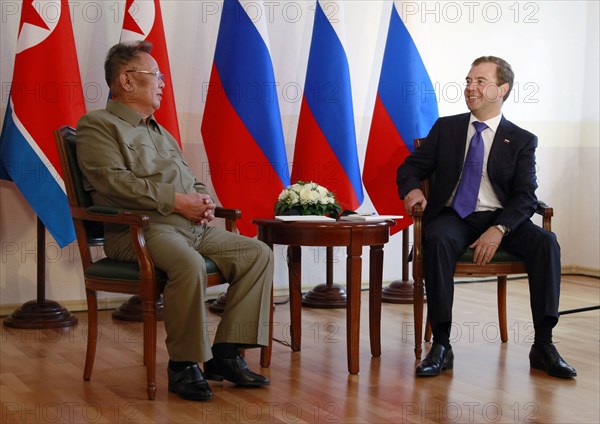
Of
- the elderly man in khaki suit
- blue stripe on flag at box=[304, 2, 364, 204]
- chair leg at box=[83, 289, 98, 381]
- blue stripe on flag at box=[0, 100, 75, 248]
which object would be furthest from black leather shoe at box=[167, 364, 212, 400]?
blue stripe on flag at box=[304, 2, 364, 204]

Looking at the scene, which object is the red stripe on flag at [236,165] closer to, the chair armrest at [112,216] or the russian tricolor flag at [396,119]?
the russian tricolor flag at [396,119]

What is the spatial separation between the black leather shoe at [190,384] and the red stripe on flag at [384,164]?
2020mm

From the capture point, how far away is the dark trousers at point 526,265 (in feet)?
11.2

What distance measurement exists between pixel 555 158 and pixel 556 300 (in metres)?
3.00

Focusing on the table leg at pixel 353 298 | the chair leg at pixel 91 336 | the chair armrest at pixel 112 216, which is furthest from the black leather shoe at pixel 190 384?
the table leg at pixel 353 298

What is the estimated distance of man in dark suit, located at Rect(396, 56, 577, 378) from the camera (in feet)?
11.2

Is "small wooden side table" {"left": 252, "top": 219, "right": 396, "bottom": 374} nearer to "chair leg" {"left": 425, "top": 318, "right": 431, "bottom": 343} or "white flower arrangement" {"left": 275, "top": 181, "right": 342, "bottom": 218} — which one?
"white flower arrangement" {"left": 275, "top": 181, "right": 342, "bottom": 218}

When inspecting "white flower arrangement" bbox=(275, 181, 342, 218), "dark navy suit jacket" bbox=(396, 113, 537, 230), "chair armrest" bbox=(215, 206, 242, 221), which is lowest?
→ "chair armrest" bbox=(215, 206, 242, 221)

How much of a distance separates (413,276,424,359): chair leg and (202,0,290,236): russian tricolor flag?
3.86 ft

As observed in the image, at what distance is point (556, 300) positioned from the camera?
3426 millimetres

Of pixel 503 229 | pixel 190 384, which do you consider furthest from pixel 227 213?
pixel 503 229

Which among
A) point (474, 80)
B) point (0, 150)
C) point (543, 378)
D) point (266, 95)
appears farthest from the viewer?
point (266, 95)

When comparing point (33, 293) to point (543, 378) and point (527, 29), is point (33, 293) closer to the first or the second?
point (543, 378)

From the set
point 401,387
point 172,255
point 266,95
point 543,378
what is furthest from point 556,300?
point 266,95
